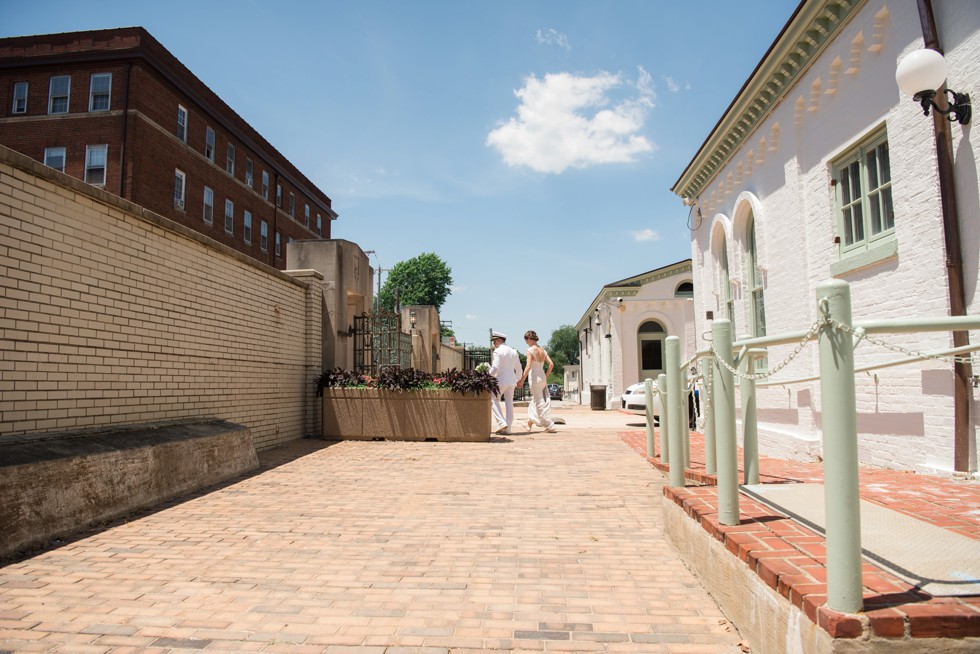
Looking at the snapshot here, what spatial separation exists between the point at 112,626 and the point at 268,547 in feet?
4.57

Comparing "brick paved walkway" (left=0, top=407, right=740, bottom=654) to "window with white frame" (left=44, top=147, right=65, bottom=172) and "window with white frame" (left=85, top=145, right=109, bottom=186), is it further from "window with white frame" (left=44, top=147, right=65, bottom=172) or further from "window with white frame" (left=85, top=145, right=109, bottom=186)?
"window with white frame" (left=44, top=147, right=65, bottom=172)

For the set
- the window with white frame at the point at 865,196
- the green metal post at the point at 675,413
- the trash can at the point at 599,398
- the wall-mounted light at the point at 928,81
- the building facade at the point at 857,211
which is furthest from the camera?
the trash can at the point at 599,398

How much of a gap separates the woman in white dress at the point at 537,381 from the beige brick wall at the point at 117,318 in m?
4.95

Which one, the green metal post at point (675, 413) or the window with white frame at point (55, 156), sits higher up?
the window with white frame at point (55, 156)

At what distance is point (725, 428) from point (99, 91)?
2765 cm

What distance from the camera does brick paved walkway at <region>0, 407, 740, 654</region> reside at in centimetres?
290

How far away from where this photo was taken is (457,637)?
114 inches

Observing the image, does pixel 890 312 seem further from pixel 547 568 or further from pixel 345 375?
pixel 345 375

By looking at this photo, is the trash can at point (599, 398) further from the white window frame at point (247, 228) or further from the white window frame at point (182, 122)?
the white window frame at point (182, 122)

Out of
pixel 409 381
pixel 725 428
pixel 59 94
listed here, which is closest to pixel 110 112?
pixel 59 94

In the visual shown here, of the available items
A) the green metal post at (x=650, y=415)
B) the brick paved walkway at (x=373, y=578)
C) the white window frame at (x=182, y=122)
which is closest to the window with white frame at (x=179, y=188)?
the white window frame at (x=182, y=122)

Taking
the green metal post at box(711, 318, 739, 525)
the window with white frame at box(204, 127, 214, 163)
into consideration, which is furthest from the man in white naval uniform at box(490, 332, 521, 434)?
the window with white frame at box(204, 127, 214, 163)

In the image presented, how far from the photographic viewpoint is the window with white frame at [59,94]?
23641 mm

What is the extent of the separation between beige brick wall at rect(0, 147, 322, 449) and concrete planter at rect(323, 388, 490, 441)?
1.39 m
